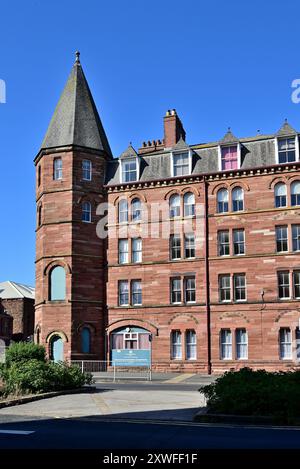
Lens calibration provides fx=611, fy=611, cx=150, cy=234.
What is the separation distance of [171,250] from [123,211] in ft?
14.8

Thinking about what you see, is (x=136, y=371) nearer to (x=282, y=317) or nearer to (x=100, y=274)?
(x=100, y=274)

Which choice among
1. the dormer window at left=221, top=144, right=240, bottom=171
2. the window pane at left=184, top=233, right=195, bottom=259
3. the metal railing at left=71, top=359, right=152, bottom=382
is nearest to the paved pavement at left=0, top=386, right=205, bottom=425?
the metal railing at left=71, top=359, right=152, bottom=382

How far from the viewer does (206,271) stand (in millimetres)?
39625

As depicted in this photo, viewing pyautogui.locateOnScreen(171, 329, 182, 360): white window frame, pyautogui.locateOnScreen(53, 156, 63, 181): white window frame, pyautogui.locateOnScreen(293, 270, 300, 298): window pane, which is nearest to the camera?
pyautogui.locateOnScreen(293, 270, 300, 298): window pane

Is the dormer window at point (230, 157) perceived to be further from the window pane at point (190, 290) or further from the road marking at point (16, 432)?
the road marking at point (16, 432)

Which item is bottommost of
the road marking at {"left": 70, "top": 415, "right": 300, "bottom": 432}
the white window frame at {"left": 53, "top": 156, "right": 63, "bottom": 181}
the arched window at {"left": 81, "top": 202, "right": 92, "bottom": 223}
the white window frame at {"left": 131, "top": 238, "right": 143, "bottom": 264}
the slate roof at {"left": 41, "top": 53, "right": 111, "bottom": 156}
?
the road marking at {"left": 70, "top": 415, "right": 300, "bottom": 432}

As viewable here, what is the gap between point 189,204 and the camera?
40.9 m

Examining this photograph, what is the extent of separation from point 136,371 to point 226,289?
784 centimetres

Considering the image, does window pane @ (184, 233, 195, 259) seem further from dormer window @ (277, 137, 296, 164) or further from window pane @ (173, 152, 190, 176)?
dormer window @ (277, 137, 296, 164)

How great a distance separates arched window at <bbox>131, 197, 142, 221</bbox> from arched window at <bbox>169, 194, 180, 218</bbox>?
2.18 m

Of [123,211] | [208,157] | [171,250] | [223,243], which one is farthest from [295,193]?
[123,211]

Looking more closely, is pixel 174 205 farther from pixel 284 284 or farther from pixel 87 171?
pixel 284 284

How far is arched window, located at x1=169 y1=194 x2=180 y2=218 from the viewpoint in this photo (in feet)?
135
